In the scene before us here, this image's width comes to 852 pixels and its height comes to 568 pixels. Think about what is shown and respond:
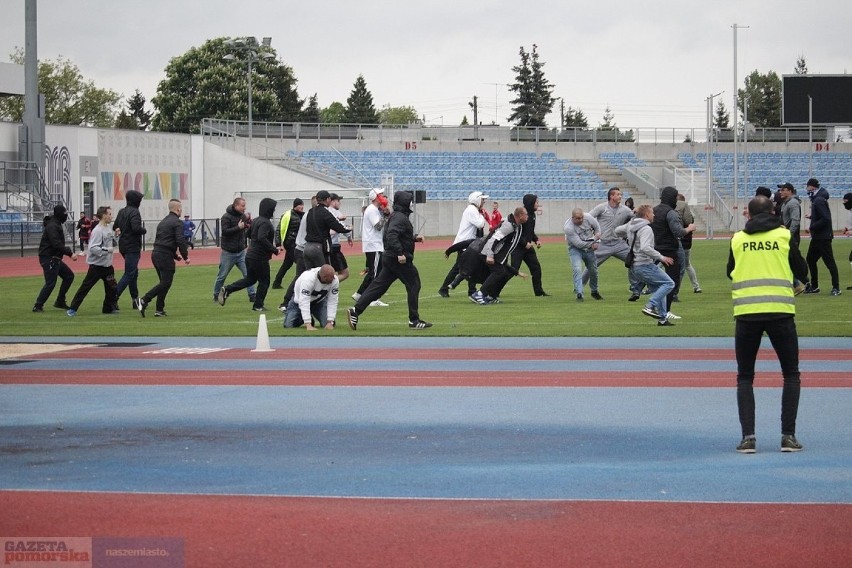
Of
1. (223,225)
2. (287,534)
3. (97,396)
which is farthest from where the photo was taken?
(223,225)

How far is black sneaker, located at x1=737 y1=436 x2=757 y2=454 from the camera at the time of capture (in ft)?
30.1

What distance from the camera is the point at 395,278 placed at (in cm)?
1806

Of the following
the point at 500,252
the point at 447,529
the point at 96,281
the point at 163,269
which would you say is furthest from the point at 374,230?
the point at 447,529

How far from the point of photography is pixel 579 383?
521 inches

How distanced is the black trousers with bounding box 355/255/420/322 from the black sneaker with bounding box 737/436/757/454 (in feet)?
29.6

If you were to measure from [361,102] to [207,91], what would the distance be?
33.9 metres

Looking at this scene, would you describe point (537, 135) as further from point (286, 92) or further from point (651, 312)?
point (651, 312)

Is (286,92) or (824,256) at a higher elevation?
(286,92)

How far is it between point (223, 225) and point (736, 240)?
1449 cm

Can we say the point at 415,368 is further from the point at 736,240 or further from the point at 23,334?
the point at 23,334

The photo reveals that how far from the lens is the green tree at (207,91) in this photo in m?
108

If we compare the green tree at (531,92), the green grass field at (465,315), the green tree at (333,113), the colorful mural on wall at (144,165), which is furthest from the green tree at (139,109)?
the green grass field at (465,315)

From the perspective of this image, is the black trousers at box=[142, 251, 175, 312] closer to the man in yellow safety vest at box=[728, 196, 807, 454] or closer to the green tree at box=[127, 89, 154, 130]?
the man in yellow safety vest at box=[728, 196, 807, 454]

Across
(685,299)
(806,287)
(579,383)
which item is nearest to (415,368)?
(579,383)
